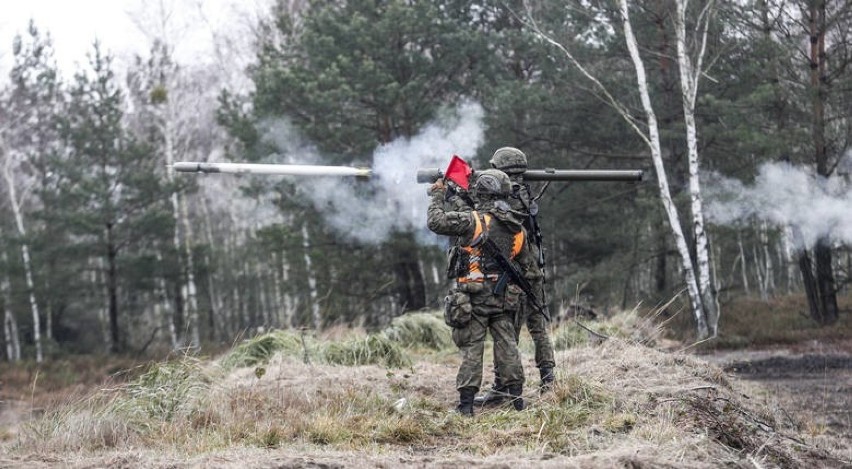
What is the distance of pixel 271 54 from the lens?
22750 millimetres

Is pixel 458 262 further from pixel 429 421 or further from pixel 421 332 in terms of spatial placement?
pixel 421 332

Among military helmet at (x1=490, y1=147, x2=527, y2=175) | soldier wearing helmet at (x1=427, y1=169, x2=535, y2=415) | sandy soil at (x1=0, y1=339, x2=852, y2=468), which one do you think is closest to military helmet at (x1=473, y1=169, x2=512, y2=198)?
soldier wearing helmet at (x1=427, y1=169, x2=535, y2=415)

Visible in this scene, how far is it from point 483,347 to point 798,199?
37.2ft

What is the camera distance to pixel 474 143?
17.1 m

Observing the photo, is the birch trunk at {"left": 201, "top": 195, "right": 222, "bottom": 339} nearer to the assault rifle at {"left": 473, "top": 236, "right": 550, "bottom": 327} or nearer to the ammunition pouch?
the ammunition pouch

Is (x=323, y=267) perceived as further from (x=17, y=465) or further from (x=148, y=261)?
(x=17, y=465)

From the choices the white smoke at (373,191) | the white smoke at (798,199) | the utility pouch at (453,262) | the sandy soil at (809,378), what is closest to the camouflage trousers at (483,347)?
the utility pouch at (453,262)

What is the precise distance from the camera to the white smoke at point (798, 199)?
16062mm

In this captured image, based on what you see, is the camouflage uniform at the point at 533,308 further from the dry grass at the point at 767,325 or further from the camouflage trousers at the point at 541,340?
the dry grass at the point at 767,325

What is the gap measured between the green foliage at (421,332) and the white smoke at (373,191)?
222 cm

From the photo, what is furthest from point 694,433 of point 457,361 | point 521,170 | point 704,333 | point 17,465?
point 704,333

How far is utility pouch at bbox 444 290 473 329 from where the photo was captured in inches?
280

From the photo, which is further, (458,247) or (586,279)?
(586,279)

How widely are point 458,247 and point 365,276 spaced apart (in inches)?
554
